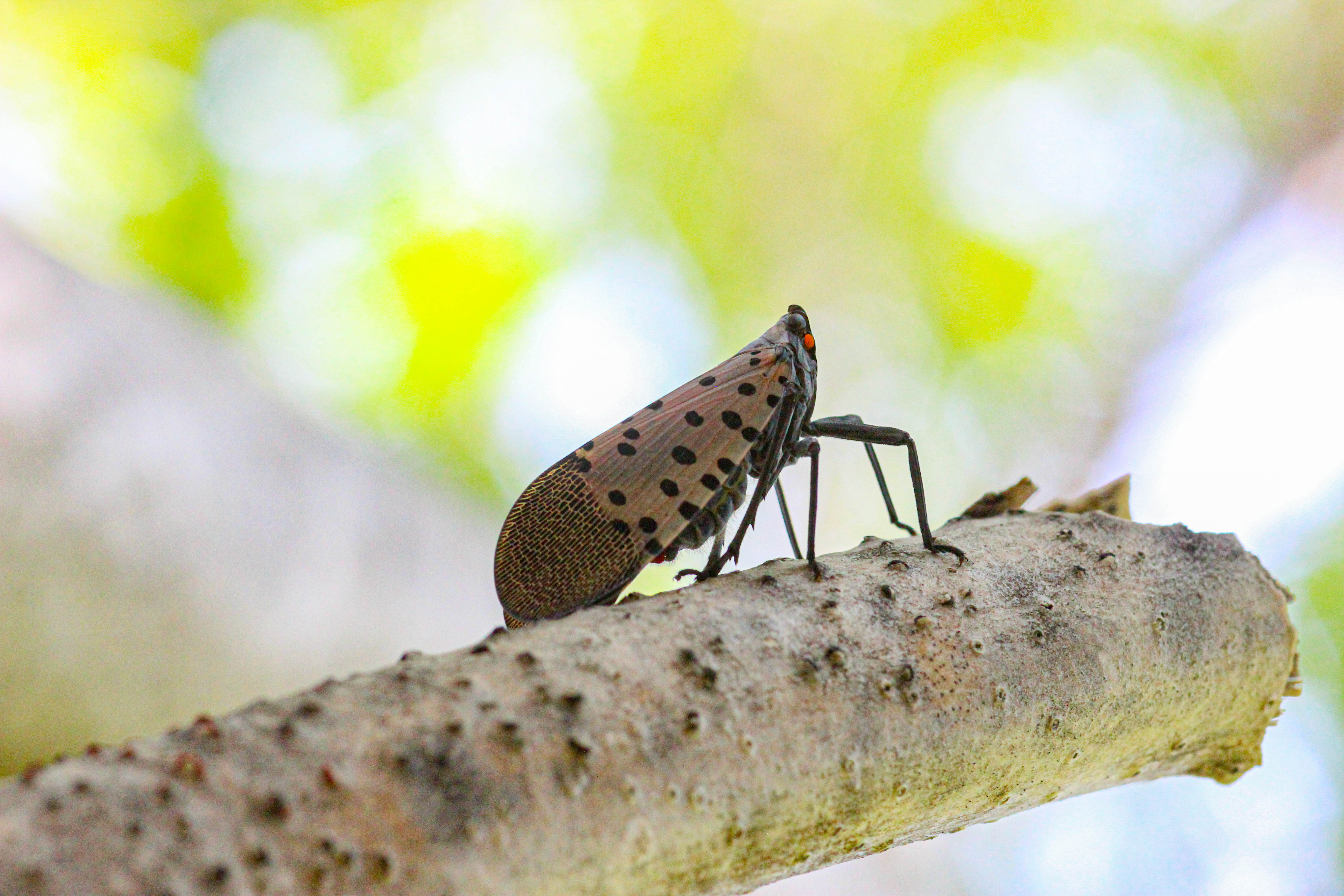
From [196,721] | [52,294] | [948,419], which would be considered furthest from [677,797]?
[948,419]

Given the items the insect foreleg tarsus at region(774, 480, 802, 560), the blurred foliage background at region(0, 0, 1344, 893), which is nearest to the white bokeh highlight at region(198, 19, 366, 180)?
the blurred foliage background at region(0, 0, 1344, 893)

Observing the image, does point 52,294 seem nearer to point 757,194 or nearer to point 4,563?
point 4,563

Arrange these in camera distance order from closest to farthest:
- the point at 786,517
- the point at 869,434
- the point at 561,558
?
the point at 561,558, the point at 869,434, the point at 786,517

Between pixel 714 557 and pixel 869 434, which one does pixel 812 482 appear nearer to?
pixel 869 434

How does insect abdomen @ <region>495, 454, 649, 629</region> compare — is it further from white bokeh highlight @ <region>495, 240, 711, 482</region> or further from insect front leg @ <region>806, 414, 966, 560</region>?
white bokeh highlight @ <region>495, 240, 711, 482</region>

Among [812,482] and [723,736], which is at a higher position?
[812,482]

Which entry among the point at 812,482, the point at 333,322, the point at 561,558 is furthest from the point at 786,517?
the point at 333,322

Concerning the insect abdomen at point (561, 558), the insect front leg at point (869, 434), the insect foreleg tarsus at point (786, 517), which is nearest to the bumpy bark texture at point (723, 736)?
the insect front leg at point (869, 434)
